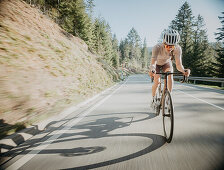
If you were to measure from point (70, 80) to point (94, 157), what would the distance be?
24.4ft

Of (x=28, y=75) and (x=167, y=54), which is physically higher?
(x=167, y=54)

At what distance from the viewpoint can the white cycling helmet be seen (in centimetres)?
352

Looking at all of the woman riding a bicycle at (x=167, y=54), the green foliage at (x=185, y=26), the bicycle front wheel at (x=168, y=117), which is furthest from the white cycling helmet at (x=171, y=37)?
the green foliage at (x=185, y=26)

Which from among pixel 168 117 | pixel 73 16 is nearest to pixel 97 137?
pixel 168 117

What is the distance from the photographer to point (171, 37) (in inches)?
139

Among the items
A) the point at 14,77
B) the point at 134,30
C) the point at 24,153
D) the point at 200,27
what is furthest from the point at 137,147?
the point at 134,30

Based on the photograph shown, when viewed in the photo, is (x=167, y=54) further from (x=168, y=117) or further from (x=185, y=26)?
(x=185, y=26)

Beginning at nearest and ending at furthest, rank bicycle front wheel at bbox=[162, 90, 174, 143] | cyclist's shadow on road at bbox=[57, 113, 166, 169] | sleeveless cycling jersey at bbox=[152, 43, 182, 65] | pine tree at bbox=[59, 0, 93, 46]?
1. cyclist's shadow on road at bbox=[57, 113, 166, 169]
2. bicycle front wheel at bbox=[162, 90, 174, 143]
3. sleeveless cycling jersey at bbox=[152, 43, 182, 65]
4. pine tree at bbox=[59, 0, 93, 46]

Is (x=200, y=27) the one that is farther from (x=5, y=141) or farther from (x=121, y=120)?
(x=5, y=141)

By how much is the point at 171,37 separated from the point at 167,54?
0.68 metres

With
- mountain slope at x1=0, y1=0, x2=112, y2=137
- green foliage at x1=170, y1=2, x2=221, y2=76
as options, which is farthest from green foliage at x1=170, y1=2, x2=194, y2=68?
mountain slope at x1=0, y1=0, x2=112, y2=137

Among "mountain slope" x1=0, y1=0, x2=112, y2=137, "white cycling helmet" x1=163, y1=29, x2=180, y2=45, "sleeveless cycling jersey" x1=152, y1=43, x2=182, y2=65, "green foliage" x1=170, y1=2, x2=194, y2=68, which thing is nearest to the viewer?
"white cycling helmet" x1=163, y1=29, x2=180, y2=45

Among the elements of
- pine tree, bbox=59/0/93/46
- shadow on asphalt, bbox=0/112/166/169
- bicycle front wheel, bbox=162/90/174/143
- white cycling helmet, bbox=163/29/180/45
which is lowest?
shadow on asphalt, bbox=0/112/166/169

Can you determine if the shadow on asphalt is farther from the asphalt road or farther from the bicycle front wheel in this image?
the bicycle front wheel
